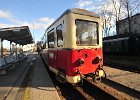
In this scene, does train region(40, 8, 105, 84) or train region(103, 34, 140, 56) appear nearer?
train region(40, 8, 105, 84)

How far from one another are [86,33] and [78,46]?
0.81m

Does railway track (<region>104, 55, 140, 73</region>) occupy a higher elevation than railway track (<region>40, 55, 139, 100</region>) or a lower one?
higher

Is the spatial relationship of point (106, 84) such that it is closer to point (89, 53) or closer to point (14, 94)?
point (89, 53)

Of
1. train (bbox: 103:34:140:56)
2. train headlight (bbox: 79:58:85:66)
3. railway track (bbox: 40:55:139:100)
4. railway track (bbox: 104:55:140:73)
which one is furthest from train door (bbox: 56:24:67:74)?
train (bbox: 103:34:140:56)

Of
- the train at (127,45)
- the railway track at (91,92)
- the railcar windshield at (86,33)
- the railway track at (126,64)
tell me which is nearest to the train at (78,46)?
the railcar windshield at (86,33)

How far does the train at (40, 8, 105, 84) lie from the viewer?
392 inches

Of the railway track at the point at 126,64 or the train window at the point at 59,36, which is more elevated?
the train window at the point at 59,36

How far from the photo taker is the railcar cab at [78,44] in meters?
9.95

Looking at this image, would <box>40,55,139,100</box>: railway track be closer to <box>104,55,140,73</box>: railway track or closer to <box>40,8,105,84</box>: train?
<box>40,8,105,84</box>: train

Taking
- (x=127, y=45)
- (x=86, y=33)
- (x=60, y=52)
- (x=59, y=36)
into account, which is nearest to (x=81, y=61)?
(x=86, y=33)

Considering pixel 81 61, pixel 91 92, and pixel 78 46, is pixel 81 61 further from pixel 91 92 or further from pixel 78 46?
pixel 91 92

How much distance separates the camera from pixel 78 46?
1010 centimetres

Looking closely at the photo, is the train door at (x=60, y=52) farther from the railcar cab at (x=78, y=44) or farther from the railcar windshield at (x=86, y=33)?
the railcar windshield at (x=86, y=33)

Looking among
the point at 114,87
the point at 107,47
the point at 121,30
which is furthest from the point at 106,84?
the point at 121,30
